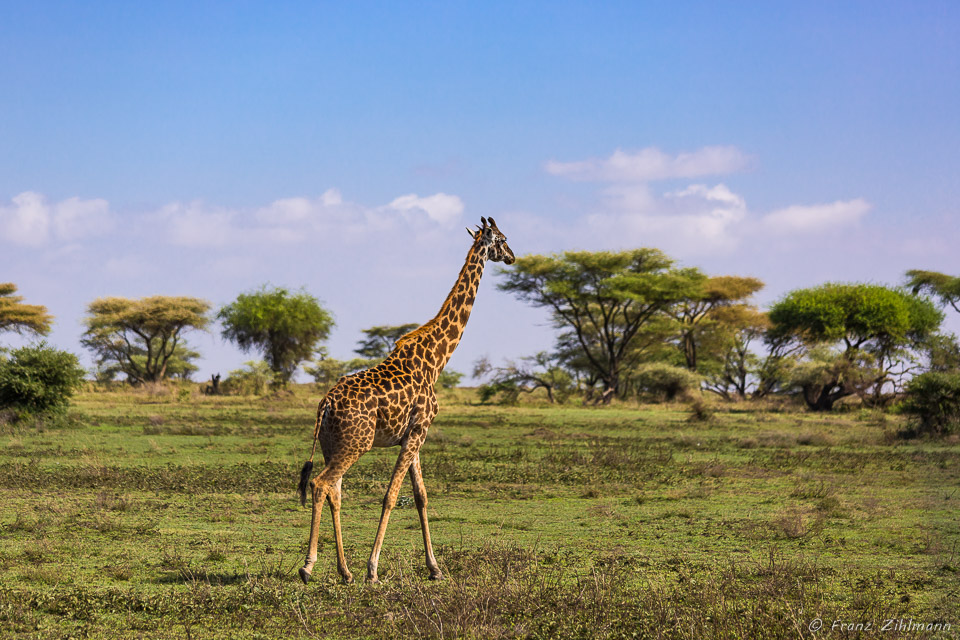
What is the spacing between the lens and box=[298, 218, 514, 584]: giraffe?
782 cm

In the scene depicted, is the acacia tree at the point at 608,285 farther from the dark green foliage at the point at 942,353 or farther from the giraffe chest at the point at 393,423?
the giraffe chest at the point at 393,423

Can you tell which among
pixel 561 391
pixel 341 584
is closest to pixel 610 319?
pixel 561 391

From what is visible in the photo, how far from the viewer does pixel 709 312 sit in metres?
55.2

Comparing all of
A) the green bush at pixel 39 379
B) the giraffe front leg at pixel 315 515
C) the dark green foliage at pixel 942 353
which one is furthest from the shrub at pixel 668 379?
the giraffe front leg at pixel 315 515

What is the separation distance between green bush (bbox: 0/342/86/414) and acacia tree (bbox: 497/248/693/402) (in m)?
26.4

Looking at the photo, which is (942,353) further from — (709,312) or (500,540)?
(500,540)

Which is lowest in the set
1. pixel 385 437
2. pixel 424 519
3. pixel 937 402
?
pixel 424 519

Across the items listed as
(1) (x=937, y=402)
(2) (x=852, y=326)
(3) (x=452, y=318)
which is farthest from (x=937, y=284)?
(3) (x=452, y=318)

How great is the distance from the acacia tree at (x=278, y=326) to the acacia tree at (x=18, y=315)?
10649 millimetres

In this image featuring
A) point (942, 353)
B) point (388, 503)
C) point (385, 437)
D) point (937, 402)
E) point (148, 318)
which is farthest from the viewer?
point (148, 318)

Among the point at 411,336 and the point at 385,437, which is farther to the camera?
the point at 411,336

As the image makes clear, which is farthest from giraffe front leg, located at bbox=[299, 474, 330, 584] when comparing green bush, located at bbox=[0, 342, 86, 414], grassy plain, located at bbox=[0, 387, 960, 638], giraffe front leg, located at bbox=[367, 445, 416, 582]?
green bush, located at bbox=[0, 342, 86, 414]

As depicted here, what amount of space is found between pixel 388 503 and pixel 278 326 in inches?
1995

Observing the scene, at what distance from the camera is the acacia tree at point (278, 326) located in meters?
57.3
